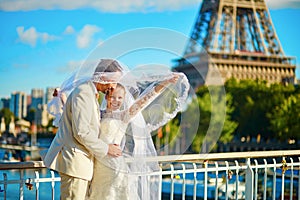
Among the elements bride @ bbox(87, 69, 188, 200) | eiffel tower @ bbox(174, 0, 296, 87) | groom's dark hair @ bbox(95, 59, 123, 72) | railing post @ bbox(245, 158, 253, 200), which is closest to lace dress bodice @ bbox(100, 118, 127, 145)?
bride @ bbox(87, 69, 188, 200)

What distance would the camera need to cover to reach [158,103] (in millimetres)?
3229

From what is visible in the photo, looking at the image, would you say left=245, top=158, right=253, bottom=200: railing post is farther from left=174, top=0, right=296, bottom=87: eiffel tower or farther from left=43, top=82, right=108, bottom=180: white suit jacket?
left=174, top=0, right=296, bottom=87: eiffel tower

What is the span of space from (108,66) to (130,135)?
1.19 feet

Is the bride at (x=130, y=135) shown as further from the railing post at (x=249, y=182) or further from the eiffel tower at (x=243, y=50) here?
the eiffel tower at (x=243, y=50)

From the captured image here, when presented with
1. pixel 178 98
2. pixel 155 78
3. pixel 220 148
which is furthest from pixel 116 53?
pixel 220 148

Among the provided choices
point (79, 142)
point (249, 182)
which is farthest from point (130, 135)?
point (249, 182)

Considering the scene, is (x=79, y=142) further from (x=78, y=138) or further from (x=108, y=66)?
(x=108, y=66)

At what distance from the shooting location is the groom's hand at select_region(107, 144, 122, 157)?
9.49 ft

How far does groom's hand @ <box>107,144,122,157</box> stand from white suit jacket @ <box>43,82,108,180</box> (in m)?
0.04

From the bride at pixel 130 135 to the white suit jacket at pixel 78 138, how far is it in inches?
3.4

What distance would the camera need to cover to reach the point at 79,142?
2.84 metres

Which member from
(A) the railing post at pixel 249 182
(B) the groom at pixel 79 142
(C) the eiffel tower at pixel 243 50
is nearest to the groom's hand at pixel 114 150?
(B) the groom at pixel 79 142

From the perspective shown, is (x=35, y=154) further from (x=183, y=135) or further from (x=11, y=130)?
(x=183, y=135)

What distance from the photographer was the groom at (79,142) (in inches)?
110
